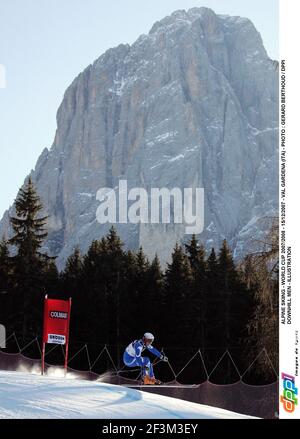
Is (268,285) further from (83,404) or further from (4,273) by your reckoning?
(4,273)

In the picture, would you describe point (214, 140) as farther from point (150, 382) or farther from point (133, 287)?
point (150, 382)

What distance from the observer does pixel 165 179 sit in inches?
6900

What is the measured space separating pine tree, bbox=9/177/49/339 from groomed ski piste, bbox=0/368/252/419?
28.0 metres

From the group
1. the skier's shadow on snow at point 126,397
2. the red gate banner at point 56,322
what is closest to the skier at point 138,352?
the red gate banner at point 56,322

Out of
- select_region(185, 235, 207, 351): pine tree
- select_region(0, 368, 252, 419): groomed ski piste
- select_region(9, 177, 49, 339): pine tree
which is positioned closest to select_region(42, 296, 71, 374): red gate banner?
select_region(0, 368, 252, 419): groomed ski piste

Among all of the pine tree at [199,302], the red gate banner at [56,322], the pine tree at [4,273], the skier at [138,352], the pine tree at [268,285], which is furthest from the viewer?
the pine tree at [4,273]

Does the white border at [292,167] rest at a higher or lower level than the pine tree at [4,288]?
higher

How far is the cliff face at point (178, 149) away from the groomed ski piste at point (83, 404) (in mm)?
152869

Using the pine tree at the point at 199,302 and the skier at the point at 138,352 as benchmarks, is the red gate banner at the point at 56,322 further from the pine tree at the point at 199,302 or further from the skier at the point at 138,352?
the pine tree at the point at 199,302

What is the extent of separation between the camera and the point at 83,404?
21.3 ft

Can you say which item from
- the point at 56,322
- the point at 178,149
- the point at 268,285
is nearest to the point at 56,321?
the point at 56,322

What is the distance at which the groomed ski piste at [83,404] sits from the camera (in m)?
5.62

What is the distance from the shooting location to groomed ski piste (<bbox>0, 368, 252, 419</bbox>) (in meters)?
5.62

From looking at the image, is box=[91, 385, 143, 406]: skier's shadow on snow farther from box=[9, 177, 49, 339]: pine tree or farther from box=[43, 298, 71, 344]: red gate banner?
box=[9, 177, 49, 339]: pine tree
